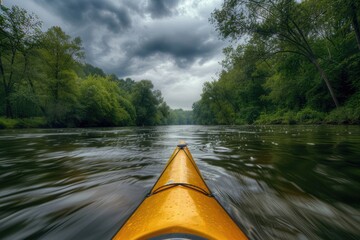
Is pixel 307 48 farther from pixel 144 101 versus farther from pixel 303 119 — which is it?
pixel 144 101

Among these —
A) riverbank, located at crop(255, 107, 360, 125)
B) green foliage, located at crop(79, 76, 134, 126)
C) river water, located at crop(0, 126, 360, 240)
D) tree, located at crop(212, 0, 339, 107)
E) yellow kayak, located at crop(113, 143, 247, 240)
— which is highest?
tree, located at crop(212, 0, 339, 107)

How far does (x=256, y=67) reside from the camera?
17.0 metres

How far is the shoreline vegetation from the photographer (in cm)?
1470

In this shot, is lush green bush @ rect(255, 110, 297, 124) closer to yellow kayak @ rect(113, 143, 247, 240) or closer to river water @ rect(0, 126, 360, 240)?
river water @ rect(0, 126, 360, 240)

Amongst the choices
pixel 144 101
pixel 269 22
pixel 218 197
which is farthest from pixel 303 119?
pixel 144 101

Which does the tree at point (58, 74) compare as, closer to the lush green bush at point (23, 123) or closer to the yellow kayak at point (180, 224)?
the lush green bush at point (23, 123)

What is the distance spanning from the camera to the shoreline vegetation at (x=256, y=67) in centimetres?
1470

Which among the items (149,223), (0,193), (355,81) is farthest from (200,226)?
(355,81)

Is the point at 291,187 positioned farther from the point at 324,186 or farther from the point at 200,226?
the point at 200,226

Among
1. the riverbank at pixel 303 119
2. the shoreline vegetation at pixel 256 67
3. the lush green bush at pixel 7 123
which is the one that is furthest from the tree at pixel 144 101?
the lush green bush at pixel 7 123

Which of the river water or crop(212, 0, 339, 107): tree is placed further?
crop(212, 0, 339, 107): tree

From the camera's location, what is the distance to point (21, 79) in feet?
83.7

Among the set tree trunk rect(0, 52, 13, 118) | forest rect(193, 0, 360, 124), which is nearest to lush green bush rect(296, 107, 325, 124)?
forest rect(193, 0, 360, 124)

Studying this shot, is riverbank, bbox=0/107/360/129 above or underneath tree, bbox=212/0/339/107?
underneath
